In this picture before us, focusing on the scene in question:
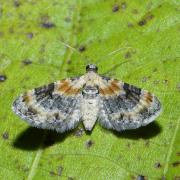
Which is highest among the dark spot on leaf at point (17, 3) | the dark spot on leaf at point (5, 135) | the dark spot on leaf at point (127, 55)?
the dark spot on leaf at point (17, 3)

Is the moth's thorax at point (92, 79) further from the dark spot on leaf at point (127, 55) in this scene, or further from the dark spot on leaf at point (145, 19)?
the dark spot on leaf at point (145, 19)

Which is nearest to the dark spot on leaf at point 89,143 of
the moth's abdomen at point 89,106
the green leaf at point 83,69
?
the green leaf at point 83,69

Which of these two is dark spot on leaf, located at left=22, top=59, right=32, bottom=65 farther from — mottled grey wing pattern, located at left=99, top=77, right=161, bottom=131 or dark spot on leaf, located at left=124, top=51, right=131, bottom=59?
dark spot on leaf, located at left=124, top=51, right=131, bottom=59

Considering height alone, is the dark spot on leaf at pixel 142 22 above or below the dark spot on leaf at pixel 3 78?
above

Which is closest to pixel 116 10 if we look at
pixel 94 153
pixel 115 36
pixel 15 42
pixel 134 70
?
pixel 115 36

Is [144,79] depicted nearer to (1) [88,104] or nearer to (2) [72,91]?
(1) [88,104]

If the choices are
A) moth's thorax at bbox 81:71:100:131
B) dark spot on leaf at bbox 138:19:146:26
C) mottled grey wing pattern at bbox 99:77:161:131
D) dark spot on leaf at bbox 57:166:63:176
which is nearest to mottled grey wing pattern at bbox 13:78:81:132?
moth's thorax at bbox 81:71:100:131

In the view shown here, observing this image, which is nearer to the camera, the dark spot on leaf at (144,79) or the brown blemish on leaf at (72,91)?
the dark spot on leaf at (144,79)

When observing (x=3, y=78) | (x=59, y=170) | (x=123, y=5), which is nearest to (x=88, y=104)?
(x=59, y=170)

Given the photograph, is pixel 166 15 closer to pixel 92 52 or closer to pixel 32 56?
pixel 92 52
